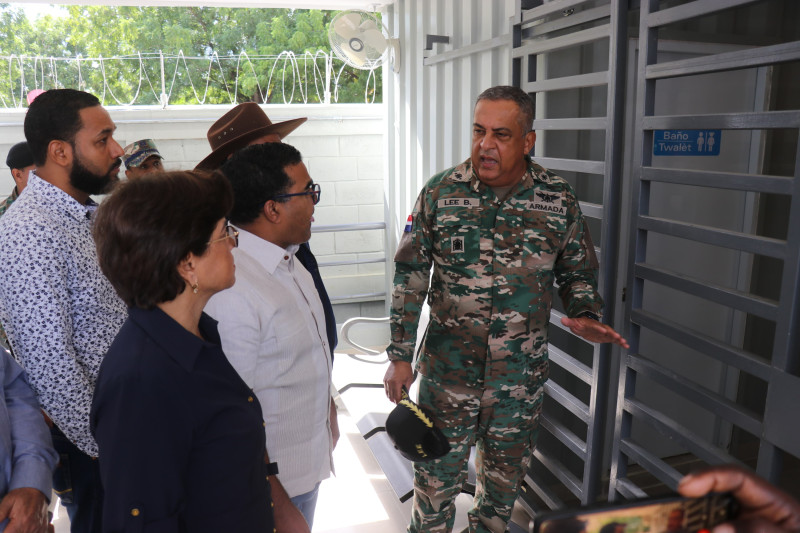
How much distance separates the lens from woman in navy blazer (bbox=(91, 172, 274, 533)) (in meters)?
1.01

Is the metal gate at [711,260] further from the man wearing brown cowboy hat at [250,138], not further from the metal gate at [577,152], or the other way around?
the man wearing brown cowboy hat at [250,138]

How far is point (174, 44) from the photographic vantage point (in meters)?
10.0

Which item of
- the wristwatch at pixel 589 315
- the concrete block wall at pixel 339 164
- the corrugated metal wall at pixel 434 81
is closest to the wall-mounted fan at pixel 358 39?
the corrugated metal wall at pixel 434 81

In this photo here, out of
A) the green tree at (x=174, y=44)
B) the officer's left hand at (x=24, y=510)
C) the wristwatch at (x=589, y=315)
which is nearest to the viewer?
the officer's left hand at (x=24, y=510)

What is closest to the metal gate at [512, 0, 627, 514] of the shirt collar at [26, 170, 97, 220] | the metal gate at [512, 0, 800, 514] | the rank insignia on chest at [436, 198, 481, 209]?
the metal gate at [512, 0, 800, 514]

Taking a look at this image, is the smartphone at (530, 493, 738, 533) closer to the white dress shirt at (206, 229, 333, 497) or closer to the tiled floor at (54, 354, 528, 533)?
the white dress shirt at (206, 229, 333, 497)

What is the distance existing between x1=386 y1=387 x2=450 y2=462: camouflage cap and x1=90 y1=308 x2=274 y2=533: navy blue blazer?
2.95ft

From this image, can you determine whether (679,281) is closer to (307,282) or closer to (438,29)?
(307,282)

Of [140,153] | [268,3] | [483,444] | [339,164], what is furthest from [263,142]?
[339,164]

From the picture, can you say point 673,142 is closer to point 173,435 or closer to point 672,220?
point 672,220

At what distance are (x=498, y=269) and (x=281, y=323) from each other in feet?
2.97

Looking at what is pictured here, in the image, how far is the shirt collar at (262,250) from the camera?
4.99 feet

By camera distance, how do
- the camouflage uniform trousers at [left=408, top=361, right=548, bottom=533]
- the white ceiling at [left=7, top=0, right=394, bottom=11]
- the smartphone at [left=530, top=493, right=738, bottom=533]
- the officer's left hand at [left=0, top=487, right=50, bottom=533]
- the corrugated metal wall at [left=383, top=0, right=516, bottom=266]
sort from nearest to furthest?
the smartphone at [left=530, top=493, right=738, bottom=533], the officer's left hand at [left=0, top=487, right=50, bottom=533], the camouflage uniform trousers at [left=408, top=361, right=548, bottom=533], the corrugated metal wall at [left=383, top=0, right=516, bottom=266], the white ceiling at [left=7, top=0, right=394, bottom=11]

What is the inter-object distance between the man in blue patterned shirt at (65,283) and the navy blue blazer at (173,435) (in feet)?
2.05
